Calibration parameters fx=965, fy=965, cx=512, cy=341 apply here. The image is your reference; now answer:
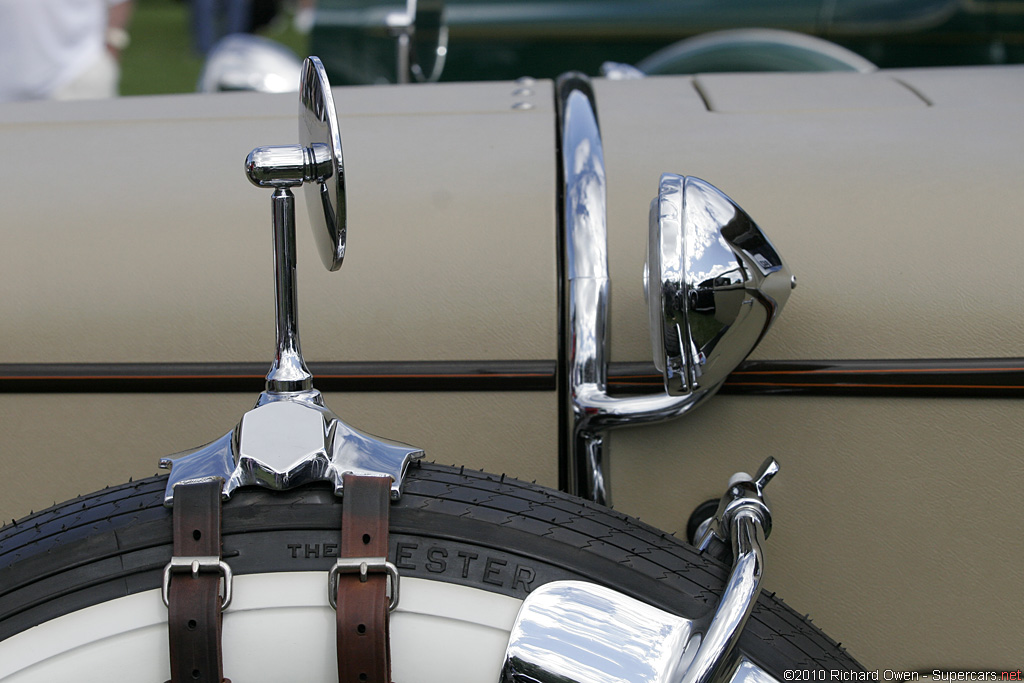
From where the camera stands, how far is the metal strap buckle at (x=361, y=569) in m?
0.83

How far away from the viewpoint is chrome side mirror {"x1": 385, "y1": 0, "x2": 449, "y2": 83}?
214 cm

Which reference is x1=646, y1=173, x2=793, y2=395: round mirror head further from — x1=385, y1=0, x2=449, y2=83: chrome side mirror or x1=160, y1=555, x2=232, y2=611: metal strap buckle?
x1=385, y1=0, x2=449, y2=83: chrome side mirror

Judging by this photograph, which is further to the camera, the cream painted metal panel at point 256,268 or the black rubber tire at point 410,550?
the cream painted metal panel at point 256,268

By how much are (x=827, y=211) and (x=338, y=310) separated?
0.56 m

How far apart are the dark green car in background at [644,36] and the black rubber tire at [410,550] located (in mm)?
1463

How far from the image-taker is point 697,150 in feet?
3.99

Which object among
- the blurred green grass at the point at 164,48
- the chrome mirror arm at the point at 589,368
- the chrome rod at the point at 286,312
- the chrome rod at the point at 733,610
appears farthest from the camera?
the blurred green grass at the point at 164,48

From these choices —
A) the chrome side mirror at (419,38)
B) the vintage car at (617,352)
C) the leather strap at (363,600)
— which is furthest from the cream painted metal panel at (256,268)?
the chrome side mirror at (419,38)

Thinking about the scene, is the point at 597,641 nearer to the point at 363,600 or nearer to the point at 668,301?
the point at 363,600

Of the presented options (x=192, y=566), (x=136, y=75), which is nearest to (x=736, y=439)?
(x=192, y=566)

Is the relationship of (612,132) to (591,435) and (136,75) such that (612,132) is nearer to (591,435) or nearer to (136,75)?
(591,435)

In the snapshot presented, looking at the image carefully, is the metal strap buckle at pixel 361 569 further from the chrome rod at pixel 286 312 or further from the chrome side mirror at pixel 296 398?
the chrome rod at pixel 286 312

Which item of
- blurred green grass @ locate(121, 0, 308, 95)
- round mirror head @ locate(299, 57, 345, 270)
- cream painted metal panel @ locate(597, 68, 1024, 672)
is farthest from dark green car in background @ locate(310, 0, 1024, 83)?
blurred green grass @ locate(121, 0, 308, 95)

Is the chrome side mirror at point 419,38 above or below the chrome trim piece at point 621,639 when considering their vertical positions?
above
